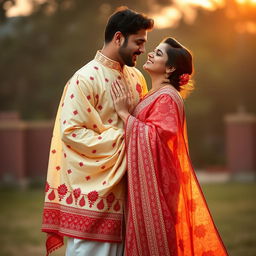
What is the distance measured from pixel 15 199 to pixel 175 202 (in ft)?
25.8

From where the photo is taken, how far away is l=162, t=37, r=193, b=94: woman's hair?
3.78 metres

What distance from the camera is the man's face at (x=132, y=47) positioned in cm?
373

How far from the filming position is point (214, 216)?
9.05m

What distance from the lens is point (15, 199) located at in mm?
11242

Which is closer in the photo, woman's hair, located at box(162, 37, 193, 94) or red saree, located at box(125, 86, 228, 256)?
red saree, located at box(125, 86, 228, 256)

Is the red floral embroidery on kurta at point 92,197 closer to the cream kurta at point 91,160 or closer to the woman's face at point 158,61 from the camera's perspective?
the cream kurta at point 91,160

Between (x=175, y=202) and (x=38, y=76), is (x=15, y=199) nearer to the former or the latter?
(x=38, y=76)

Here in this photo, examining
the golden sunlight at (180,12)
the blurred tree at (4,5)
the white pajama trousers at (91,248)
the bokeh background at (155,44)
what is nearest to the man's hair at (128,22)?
the white pajama trousers at (91,248)

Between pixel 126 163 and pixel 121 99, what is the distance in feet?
1.15

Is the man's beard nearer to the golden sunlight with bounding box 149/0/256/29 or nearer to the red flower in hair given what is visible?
the red flower in hair

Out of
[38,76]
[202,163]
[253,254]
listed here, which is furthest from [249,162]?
[253,254]

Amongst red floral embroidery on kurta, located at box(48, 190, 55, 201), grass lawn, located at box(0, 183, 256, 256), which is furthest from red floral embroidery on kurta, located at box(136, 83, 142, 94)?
grass lawn, located at box(0, 183, 256, 256)

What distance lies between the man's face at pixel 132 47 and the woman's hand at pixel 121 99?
147mm

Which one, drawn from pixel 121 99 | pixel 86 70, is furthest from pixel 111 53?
pixel 121 99
